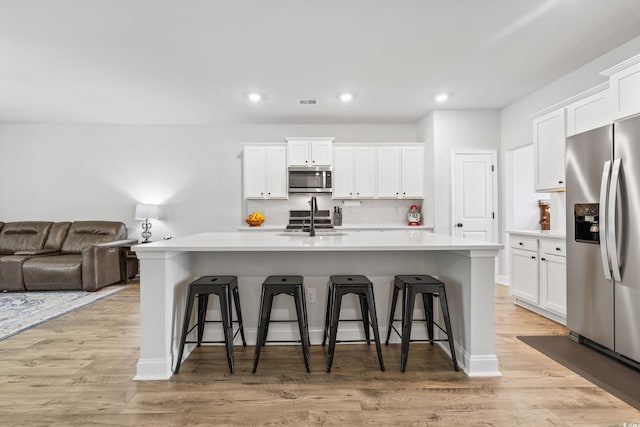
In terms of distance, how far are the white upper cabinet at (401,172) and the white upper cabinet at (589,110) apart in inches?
88.0

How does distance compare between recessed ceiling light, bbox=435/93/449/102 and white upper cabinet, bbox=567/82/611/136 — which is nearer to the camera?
white upper cabinet, bbox=567/82/611/136

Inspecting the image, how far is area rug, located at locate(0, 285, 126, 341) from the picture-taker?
3178 mm

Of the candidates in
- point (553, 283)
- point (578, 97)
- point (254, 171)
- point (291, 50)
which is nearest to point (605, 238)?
point (553, 283)

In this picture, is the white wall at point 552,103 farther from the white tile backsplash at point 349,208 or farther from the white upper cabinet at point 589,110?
the white tile backsplash at point 349,208

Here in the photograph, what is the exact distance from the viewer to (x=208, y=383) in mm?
2055

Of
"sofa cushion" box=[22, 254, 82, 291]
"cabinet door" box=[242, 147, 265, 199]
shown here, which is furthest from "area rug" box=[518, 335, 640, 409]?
"sofa cushion" box=[22, 254, 82, 291]

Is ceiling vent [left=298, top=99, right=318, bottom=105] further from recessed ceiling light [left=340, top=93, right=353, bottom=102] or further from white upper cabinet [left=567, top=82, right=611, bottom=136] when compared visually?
white upper cabinet [left=567, top=82, right=611, bottom=136]

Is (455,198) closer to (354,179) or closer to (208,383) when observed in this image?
(354,179)

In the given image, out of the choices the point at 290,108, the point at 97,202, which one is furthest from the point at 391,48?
the point at 97,202

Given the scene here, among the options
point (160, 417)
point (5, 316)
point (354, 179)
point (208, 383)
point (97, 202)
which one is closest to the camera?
point (160, 417)

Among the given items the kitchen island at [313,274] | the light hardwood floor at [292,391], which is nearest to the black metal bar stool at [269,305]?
the light hardwood floor at [292,391]

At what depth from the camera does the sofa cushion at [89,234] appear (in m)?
5.07

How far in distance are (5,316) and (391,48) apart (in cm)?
488

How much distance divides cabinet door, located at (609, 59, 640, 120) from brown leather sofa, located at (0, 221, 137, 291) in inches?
238
